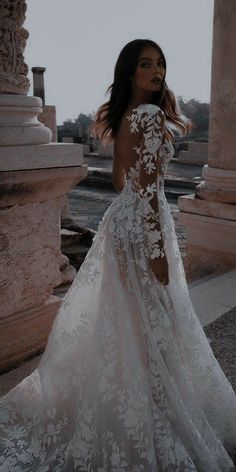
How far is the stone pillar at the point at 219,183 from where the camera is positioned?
4.59 m

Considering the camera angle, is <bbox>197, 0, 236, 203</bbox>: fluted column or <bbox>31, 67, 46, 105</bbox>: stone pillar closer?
<bbox>197, 0, 236, 203</bbox>: fluted column

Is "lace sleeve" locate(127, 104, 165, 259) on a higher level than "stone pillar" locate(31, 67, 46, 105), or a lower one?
lower

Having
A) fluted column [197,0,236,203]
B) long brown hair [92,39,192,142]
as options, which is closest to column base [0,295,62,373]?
long brown hair [92,39,192,142]

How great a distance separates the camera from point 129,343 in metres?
1.83

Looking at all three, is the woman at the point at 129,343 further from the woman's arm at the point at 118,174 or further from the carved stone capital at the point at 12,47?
the carved stone capital at the point at 12,47

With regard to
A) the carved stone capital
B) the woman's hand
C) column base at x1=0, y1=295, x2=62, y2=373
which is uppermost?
the carved stone capital

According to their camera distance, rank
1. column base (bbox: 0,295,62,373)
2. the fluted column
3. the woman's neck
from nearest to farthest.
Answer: the woman's neck, column base (bbox: 0,295,62,373), the fluted column

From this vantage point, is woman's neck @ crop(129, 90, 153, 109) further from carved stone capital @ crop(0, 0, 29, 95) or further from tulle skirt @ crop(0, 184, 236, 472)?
carved stone capital @ crop(0, 0, 29, 95)

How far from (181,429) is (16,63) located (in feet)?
5.97

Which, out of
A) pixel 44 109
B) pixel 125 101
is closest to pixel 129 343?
pixel 125 101

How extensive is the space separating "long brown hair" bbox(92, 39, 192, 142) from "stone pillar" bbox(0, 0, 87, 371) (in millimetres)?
452

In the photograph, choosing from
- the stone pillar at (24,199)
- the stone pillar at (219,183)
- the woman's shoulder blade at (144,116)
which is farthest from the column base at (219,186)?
the woman's shoulder blade at (144,116)

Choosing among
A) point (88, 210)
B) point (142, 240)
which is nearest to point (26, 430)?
point (142, 240)

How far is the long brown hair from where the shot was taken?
183 centimetres
